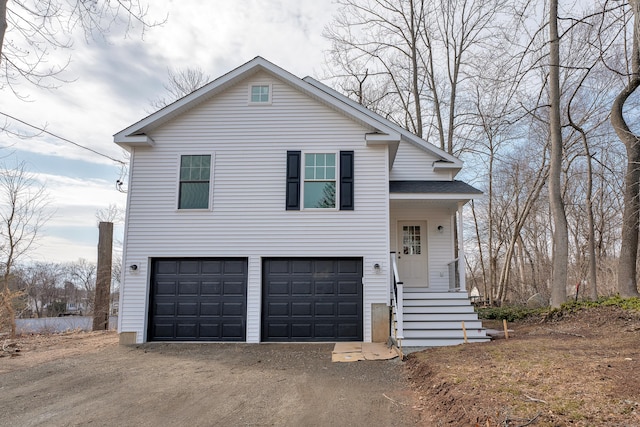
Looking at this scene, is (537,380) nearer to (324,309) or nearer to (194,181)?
(324,309)

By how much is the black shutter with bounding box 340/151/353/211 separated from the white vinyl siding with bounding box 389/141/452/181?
94.6 inches

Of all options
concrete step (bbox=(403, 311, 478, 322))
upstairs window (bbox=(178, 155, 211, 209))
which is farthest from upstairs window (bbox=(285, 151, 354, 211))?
concrete step (bbox=(403, 311, 478, 322))

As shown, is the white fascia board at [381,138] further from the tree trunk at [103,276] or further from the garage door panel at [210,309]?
the tree trunk at [103,276]

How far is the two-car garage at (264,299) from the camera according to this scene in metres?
9.57

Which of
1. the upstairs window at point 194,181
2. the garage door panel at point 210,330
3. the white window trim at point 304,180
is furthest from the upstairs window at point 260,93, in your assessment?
the garage door panel at point 210,330

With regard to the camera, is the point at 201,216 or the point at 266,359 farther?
the point at 201,216

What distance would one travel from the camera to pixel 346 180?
32.4ft

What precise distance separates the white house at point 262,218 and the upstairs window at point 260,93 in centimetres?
3

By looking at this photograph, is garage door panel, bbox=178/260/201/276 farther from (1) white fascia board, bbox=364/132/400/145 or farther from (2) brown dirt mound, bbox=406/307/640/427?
(2) brown dirt mound, bbox=406/307/640/427

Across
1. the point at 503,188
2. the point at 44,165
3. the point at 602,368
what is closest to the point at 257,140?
the point at 602,368

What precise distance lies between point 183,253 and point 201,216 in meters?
0.97

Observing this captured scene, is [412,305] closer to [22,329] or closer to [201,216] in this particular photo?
[201,216]

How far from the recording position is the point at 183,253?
32.1 feet

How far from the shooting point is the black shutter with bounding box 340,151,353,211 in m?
9.79
